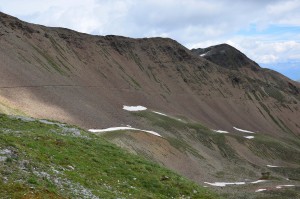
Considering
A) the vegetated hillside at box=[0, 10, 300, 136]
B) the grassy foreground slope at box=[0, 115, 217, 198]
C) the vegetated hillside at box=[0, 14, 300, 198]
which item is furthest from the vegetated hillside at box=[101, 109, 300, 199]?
the grassy foreground slope at box=[0, 115, 217, 198]

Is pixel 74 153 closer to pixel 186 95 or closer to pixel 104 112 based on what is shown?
pixel 104 112

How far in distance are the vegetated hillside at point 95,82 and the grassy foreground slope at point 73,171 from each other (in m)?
44.1

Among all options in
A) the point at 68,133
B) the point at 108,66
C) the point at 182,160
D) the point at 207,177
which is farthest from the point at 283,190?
the point at 108,66

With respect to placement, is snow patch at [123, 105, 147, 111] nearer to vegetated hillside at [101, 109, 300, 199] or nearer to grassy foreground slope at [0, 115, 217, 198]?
vegetated hillside at [101, 109, 300, 199]

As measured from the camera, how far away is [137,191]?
107ft

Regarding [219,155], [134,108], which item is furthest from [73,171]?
[134,108]

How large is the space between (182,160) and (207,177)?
709cm

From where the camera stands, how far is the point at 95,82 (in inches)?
5561

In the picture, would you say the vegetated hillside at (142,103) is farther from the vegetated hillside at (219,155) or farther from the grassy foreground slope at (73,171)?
the grassy foreground slope at (73,171)

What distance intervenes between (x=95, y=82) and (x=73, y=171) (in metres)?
112

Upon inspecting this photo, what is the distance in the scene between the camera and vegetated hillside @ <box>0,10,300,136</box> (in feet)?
320

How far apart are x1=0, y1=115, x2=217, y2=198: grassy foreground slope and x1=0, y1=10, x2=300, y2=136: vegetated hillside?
44.1 meters

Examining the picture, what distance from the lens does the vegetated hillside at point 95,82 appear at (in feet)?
320

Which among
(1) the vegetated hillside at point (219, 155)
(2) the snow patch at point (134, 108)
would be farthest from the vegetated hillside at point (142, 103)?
(2) the snow patch at point (134, 108)
